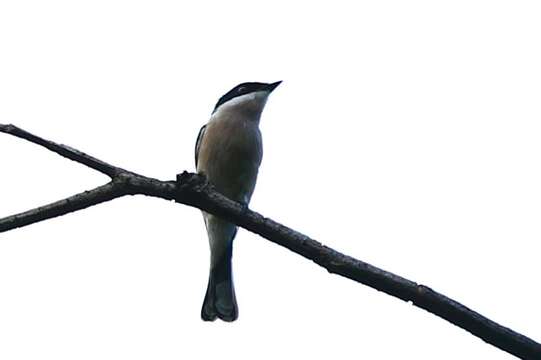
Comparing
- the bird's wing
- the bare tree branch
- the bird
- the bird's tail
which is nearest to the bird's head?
the bird

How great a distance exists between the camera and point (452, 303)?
267cm

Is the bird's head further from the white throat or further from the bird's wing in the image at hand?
the bird's wing

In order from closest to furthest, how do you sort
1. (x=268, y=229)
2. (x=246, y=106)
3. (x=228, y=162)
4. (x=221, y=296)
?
(x=268, y=229)
(x=228, y=162)
(x=246, y=106)
(x=221, y=296)

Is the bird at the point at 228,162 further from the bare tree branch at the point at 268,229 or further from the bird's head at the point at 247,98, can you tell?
the bare tree branch at the point at 268,229

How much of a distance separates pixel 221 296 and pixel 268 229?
5049 mm

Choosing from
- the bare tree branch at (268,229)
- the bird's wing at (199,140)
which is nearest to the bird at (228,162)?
the bird's wing at (199,140)

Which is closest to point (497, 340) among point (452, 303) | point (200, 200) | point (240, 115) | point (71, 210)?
point (452, 303)

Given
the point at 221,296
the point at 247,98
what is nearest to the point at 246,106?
the point at 247,98

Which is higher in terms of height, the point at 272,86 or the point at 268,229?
the point at 272,86

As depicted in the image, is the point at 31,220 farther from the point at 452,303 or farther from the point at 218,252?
the point at 218,252

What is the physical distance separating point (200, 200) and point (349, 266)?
80 centimetres

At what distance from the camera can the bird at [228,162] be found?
7.27 m

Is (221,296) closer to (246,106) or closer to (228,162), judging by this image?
(228,162)

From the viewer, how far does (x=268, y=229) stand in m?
3.14
